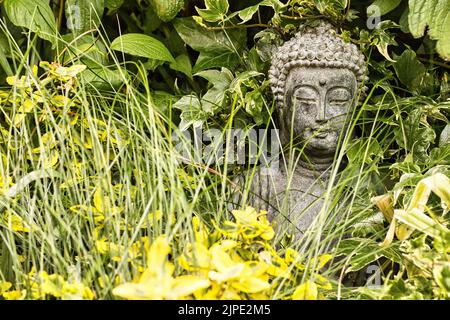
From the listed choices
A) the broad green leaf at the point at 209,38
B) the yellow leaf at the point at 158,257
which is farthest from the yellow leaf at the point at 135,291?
the broad green leaf at the point at 209,38

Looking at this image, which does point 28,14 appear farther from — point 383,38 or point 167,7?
point 383,38

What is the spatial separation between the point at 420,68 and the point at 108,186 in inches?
38.6

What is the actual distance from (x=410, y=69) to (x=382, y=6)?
18 cm

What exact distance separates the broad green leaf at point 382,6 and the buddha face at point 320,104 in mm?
261

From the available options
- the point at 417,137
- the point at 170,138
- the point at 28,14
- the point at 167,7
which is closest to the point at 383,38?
the point at 417,137

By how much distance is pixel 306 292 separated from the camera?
1.23m

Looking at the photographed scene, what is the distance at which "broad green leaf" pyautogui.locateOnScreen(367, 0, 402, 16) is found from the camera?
76.9 inches

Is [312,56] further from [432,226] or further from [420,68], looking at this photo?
[432,226]

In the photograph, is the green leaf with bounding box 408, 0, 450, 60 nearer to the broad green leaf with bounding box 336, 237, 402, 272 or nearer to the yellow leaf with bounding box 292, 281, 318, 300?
the broad green leaf with bounding box 336, 237, 402, 272

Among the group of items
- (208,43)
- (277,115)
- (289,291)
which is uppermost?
(208,43)

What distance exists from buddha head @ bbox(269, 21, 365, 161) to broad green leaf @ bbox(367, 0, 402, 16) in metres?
0.18

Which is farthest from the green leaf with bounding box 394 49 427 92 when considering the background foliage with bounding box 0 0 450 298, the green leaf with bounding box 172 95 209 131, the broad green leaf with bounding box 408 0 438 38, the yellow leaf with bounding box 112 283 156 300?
the yellow leaf with bounding box 112 283 156 300

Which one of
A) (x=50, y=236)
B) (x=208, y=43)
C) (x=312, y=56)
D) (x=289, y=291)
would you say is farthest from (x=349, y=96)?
(x=50, y=236)

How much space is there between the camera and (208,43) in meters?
2.09
